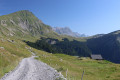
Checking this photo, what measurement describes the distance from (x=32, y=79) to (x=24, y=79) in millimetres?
1175

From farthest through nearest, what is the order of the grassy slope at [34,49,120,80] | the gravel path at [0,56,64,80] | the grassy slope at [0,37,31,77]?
the grassy slope at [34,49,120,80]
the grassy slope at [0,37,31,77]
the gravel path at [0,56,64,80]

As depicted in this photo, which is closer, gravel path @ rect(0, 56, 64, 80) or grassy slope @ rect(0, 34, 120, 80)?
gravel path @ rect(0, 56, 64, 80)

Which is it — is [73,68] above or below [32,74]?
below

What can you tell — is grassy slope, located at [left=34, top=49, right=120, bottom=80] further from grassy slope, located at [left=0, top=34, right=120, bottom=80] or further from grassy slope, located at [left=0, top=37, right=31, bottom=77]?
→ grassy slope, located at [left=0, top=37, right=31, bottom=77]

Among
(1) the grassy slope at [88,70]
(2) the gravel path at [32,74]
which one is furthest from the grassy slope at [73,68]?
(2) the gravel path at [32,74]

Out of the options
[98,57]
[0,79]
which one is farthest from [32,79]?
[98,57]

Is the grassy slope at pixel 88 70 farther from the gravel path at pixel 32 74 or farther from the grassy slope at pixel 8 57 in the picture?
the grassy slope at pixel 8 57

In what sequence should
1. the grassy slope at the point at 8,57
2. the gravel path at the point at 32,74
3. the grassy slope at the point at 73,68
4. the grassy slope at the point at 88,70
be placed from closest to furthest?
the gravel path at the point at 32,74
the grassy slope at the point at 8,57
the grassy slope at the point at 73,68
the grassy slope at the point at 88,70

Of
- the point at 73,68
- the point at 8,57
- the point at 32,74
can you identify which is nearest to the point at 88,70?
the point at 73,68

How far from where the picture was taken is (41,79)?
57.0 ft

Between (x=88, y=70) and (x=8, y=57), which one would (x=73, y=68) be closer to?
(x=88, y=70)

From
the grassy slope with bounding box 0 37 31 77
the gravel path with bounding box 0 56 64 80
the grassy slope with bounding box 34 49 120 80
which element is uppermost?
the grassy slope with bounding box 0 37 31 77

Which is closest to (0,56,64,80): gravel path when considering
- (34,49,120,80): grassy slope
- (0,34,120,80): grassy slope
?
(0,34,120,80): grassy slope

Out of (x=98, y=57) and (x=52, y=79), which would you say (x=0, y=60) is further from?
(x=98, y=57)
